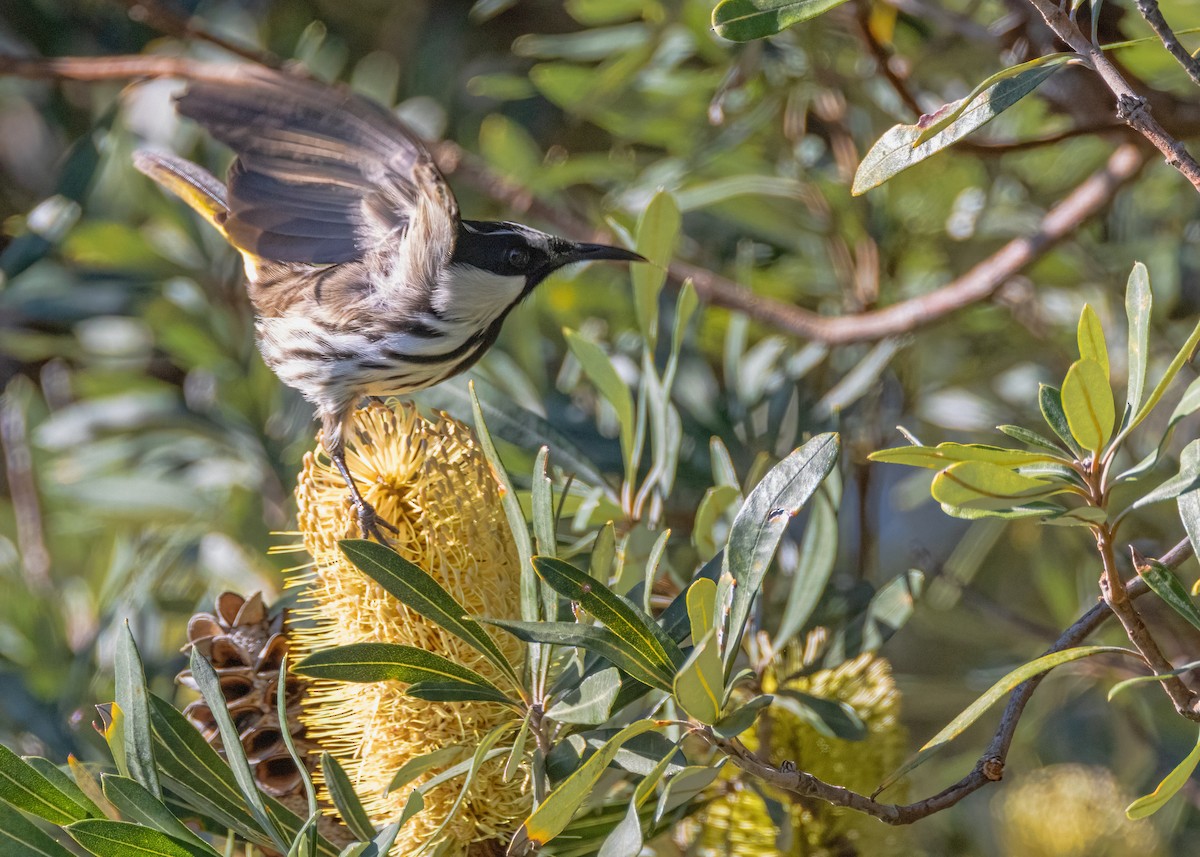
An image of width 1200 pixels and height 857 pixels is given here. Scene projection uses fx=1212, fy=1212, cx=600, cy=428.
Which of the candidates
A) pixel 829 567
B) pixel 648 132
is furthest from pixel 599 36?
pixel 829 567

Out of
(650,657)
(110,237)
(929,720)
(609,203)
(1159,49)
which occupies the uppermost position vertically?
(1159,49)

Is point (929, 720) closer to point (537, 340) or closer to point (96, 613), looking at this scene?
point (537, 340)

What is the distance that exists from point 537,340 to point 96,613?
3.15ft

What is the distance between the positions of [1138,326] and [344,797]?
27.2 inches

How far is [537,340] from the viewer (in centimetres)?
205

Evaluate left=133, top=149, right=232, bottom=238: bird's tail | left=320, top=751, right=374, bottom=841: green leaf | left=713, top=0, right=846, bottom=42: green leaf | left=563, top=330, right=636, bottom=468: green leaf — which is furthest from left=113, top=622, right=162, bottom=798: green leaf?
left=133, top=149, right=232, bottom=238: bird's tail

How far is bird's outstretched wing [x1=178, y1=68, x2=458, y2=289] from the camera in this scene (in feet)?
4.96

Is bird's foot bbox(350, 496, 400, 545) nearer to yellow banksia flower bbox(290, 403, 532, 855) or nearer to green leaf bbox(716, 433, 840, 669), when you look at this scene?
yellow banksia flower bbox(290, 403, 532, 855)

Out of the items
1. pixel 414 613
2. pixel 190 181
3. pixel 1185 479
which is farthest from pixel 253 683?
pixel 190 181

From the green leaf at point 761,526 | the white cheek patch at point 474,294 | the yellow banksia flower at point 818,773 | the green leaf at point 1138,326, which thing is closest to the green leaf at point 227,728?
the green leaf at point 761,526

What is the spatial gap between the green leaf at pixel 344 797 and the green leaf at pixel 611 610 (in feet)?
0.73

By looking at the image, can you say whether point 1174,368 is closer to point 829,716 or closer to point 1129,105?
point 1129,105

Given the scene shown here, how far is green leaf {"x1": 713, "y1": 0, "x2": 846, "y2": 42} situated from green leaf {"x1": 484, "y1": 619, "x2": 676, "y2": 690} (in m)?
0.44

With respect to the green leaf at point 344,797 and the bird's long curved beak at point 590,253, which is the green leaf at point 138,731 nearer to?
the green leaf at point 344,797
